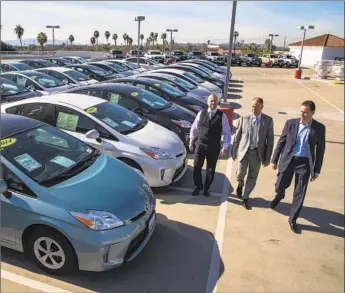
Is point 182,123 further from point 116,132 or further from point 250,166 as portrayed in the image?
point 250,166

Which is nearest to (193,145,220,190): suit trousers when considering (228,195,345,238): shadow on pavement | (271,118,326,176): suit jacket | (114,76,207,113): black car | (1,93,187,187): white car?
(1,93,187,187): white car

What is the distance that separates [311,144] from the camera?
14.6ft

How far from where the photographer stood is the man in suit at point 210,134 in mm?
5324

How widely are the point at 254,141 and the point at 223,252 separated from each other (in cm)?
175

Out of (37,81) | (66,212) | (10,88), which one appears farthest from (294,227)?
(37,81)

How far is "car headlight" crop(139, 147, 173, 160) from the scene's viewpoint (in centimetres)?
553

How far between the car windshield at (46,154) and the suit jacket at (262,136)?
85.3 inches

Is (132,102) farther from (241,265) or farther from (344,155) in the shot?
(344,155)

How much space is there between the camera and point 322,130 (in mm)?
4430

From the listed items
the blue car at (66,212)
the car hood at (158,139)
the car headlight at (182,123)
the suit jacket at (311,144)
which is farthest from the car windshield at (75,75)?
the suit jacket at (311,144)

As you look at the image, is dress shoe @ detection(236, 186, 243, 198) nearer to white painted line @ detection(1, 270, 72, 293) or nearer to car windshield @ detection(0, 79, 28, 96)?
white painted line @ detection(1, 270, 72, 293)

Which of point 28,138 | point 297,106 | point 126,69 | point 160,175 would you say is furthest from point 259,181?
point 126,69

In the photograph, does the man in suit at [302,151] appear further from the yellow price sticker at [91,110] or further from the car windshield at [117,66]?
the car windshield at [117,66]

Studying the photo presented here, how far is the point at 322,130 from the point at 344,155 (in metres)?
3.18
